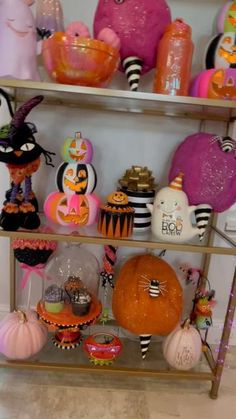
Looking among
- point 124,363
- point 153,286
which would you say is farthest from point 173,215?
point 124,363

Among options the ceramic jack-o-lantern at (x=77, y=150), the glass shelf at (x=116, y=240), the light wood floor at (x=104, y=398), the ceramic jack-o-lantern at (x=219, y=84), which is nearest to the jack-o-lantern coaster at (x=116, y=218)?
the glass shelf at (x=116, y=240)

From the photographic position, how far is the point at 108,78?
3.13 ft

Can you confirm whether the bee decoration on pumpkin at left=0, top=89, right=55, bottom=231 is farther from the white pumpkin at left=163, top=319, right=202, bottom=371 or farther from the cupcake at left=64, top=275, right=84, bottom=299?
the white pumpkin at left=163, top=319, right=202, bottom=371

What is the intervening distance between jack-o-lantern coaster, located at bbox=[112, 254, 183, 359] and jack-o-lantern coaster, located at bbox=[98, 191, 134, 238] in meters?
0.21

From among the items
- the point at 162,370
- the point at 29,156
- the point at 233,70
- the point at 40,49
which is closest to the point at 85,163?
the point at 29,156

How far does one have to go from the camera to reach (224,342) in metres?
1.12

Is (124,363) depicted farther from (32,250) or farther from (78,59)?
(78,59)

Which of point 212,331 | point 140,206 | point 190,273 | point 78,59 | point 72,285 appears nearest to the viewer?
point 78,59

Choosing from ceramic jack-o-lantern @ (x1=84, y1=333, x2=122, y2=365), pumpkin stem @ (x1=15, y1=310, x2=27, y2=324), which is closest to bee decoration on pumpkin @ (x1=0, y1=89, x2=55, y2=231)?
pumpkin stem @ (x1=15, y1=310, x2=27, y2=324)

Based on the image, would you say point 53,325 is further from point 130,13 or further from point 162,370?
point 130,13

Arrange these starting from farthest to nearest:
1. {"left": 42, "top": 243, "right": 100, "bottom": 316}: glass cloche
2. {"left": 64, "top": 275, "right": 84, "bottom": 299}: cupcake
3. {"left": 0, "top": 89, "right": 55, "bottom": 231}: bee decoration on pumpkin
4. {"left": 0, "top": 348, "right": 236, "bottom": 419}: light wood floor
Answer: {"left": 42, "top": 243, "right": 100, "bottom": 316}: glass cloche
{"left": 64, "top": 275, "right": 84, "bottom": 299}: cupcake
{"left": 0, "top": 348, "right": 236, "bottom": 419}: light wood floor
{"left": 0, "top": 89, "right": 55, "bottom": 231}: bee decoration on pumpkin

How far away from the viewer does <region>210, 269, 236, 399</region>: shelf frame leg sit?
1.10 meters

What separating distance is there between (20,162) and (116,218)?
308 millimetres

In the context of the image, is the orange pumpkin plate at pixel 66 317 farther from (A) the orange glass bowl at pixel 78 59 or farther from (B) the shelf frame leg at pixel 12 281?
(A) the orange glass bowl at pixel 78 59
